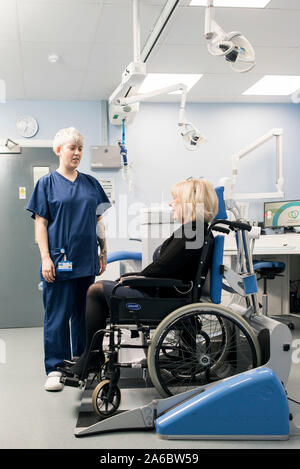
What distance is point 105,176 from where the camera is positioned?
5055 mm

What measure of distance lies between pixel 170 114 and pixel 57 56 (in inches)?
64.5

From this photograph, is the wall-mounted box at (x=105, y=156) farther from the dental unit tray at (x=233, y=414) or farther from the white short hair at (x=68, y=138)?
the dental unit tray at (x=233, y=414)

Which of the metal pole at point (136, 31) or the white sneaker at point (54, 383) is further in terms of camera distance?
the metal pole at point (136, 31)

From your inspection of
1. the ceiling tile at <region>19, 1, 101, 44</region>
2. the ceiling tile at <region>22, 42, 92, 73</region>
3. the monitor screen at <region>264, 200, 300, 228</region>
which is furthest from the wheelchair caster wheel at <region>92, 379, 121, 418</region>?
the monitor screen at <region>264, 200, 300, 228</region>

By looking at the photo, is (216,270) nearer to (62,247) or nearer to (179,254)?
(179,254)

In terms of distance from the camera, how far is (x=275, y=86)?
190 inches

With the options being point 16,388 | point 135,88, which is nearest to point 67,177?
point 135,88

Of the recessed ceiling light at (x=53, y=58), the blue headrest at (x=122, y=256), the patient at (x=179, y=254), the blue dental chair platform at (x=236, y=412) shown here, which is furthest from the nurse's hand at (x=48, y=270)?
the recessed ceiling light at (x=53, y=58)

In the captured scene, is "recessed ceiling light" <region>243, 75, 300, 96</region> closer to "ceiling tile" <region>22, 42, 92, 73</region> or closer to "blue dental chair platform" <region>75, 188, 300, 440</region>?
"ceiling tile" <region>22, 42, 92, 73</region>

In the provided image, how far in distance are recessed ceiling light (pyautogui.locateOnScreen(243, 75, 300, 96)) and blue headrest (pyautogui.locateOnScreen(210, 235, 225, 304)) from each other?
3022 mm

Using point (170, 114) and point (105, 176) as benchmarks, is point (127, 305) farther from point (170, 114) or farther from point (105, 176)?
point (170, 114)

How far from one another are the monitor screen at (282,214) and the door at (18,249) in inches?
93.4

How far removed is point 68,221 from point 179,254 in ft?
2.51

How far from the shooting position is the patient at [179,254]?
77.6 inches
